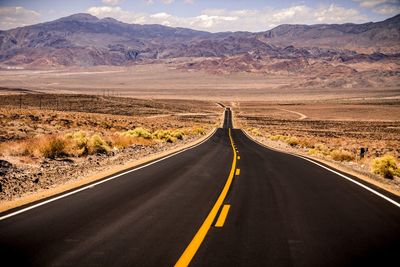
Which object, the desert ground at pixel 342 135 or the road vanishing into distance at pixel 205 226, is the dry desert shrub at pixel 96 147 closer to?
the road vanishing into distance at pixel 205 226

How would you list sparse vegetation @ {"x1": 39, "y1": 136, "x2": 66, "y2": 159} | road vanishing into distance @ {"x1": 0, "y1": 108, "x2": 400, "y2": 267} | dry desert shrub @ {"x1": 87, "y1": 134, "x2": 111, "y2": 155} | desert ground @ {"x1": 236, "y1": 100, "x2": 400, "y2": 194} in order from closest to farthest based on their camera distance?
road vanishing into distance @ {"x1": 0, "y1": 108, "x2": 400, "y2": 267} < sparse vegetation @ {"x1": 39, "y1": 136, "x2": 66, "y2": 159} < dry desert shrub @ {"x1": 87, "y1": 134, "x2": 111, "y2": 155} < desert ground @ {"x1": 236, "y1": 100, "x2": 400, "y2": 194}

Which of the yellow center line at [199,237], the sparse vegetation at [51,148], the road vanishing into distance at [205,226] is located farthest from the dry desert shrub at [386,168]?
the sparse vegetation at [51,148]

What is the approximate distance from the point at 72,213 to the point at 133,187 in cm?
301

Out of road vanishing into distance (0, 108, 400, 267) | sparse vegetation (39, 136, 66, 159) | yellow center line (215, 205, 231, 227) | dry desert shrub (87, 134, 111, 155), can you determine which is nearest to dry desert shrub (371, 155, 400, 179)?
road vanishing into distance (0, 108, 400, 267)

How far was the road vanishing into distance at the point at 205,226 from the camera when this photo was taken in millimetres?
5555

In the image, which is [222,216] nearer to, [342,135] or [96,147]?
[96,147]

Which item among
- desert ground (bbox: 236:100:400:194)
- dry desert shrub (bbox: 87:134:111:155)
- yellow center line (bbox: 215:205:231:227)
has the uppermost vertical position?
yellow center line (bbox: 215:205:231:227)

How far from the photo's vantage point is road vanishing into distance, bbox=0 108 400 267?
5555 millimetres

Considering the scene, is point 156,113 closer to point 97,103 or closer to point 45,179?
point 97,103

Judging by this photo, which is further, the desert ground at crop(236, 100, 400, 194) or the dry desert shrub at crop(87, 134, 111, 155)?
the desert ground at crop(236, 100, 400, 194)

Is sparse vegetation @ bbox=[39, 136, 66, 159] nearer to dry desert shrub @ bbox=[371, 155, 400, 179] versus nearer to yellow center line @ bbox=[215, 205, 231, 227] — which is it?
yellow center line @ bbox=[215, 205, 231, 227]

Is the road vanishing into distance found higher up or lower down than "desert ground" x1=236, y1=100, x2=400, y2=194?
higher up

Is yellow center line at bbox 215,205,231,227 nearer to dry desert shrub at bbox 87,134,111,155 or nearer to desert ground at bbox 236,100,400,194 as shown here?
desert ground at bbox 236,100,400,194

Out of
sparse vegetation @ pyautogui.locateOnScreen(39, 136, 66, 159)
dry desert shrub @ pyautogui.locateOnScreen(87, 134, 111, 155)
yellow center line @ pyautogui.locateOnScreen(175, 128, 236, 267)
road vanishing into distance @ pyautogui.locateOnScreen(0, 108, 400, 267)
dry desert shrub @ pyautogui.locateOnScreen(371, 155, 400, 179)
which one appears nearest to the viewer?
yellow center line @ pyautogui.locateOnScreen(175, 128, 236, 267)
